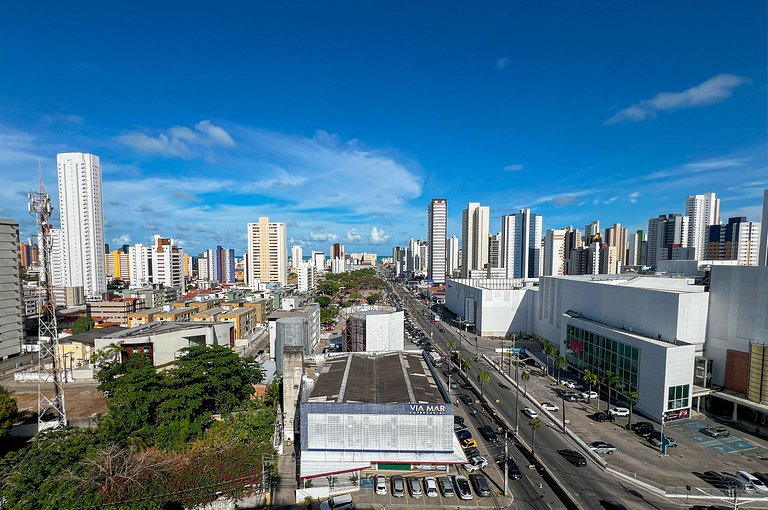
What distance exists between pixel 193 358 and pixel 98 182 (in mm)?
116767

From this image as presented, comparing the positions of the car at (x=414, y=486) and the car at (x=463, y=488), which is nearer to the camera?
the car at (x=463, y=488)

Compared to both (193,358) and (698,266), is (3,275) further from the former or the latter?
(698,266)

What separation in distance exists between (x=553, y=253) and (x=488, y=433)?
125071mm

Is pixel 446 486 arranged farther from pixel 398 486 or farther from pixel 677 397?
pixel 677 397

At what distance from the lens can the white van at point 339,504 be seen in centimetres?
2378

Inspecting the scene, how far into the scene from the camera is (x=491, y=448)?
103ft

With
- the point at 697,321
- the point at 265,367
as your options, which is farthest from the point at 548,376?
the point at 265,367

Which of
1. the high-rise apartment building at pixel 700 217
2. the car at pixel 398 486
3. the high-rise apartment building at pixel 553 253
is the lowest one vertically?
the car at pixel 398 486

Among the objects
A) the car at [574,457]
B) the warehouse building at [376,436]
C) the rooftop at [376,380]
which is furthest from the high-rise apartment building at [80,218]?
the car at [574,457]

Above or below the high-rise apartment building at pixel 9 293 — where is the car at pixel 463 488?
below

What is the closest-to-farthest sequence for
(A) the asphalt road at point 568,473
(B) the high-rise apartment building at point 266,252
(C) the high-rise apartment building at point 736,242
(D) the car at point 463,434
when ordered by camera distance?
(A) the asphalt road at point 568,473 < (D) the car at point 463,434 < (C) the high-rise apartment building at point 736,242 < (B) the high-rise apartment building at point 266,252

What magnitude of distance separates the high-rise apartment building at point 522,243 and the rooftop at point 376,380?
119m

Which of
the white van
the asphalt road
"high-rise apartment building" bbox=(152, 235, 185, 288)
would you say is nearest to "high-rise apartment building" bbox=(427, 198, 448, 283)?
"high-rise apartment building" bbox=(152, 235, 185, 288)

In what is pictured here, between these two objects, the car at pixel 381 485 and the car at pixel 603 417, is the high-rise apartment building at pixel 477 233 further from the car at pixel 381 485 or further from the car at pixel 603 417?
the car at pixel 381 485
